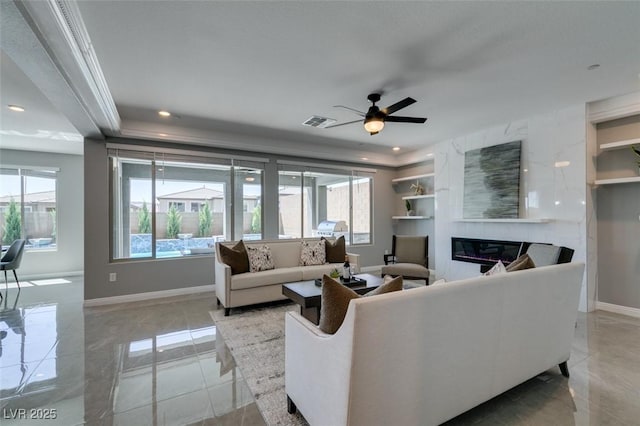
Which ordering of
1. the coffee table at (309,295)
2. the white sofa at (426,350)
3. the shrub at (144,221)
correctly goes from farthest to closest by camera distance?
the shrub at (144,221)
the coffee table at (309,295)
the white sofa at (426,350)

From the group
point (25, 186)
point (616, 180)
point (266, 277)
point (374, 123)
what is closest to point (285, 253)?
point (266, 277)

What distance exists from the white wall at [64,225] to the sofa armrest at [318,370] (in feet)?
23.7

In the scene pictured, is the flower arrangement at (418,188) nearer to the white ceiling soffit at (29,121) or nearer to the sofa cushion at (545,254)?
the sofa cushion at (545,254)

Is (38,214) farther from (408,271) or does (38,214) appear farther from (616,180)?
(616,180)

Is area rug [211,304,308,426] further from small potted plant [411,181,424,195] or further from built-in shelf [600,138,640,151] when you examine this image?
built-in shelf [600,138,640,151]

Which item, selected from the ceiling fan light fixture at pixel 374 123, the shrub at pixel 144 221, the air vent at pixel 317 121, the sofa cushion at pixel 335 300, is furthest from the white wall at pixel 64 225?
the sofa cushion at pixel 335 300

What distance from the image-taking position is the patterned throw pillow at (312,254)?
4674mm

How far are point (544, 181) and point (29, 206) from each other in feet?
32.4

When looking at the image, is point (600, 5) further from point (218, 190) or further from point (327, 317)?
point (218, 190)

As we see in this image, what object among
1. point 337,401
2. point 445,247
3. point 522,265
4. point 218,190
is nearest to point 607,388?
point 522,265

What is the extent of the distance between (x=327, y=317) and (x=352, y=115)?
3.42m

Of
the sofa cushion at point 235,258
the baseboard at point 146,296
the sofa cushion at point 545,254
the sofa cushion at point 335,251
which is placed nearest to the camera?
the sofa cushion at point 545,254

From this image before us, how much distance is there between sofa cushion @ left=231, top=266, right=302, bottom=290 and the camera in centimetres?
378

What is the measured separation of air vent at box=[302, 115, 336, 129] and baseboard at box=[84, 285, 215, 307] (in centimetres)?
332
